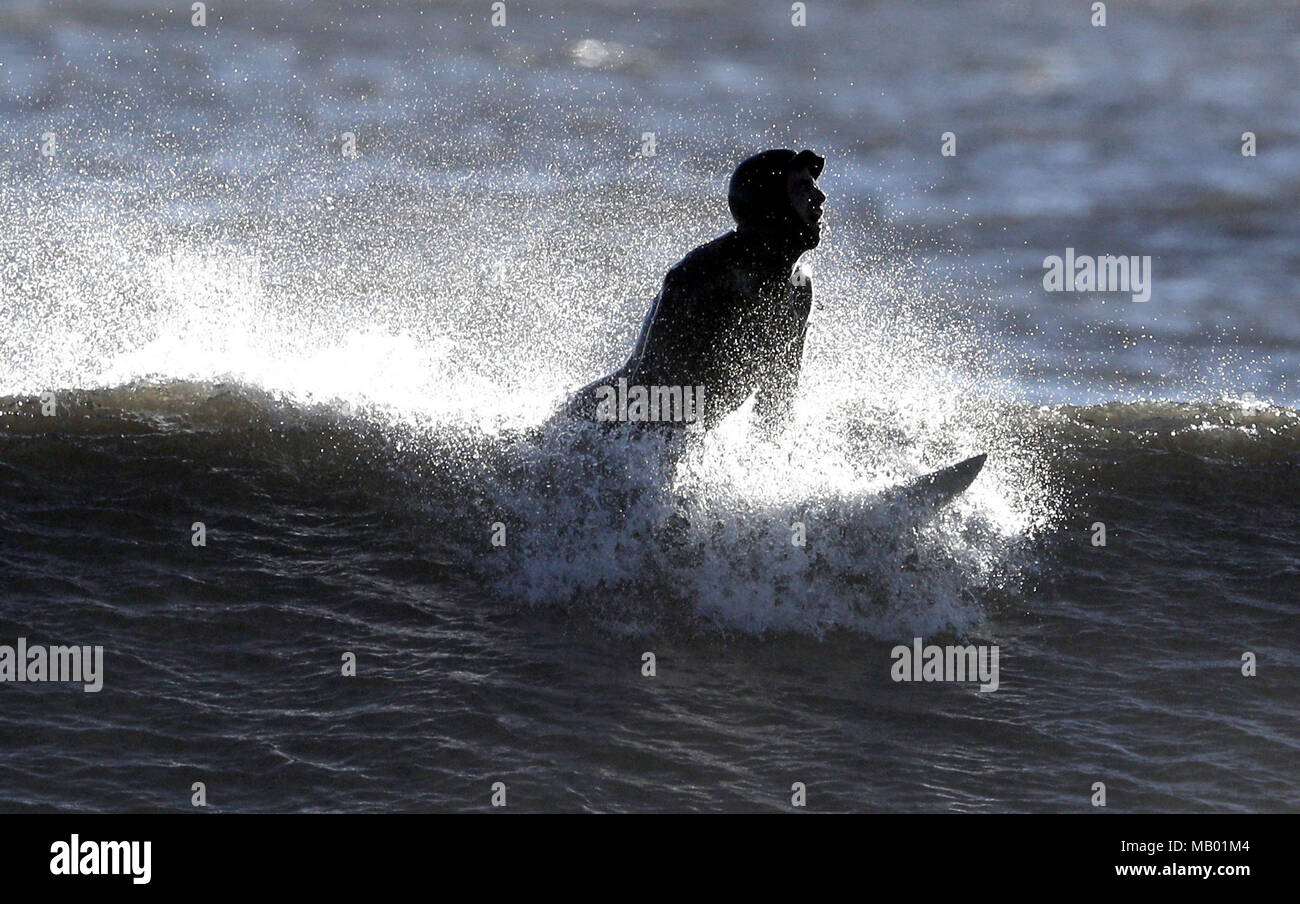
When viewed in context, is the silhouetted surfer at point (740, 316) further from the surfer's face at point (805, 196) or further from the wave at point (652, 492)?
the wave at point (652, 492)

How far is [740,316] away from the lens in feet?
28.8

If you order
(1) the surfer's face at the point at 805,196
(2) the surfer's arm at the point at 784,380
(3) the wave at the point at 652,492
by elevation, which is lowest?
(3) the wave at the point at 652,492

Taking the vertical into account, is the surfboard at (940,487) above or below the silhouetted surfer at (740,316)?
below

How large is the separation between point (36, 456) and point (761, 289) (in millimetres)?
6197

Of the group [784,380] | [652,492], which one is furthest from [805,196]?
[652,492]

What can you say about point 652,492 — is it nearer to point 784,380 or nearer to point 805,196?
point 784,380

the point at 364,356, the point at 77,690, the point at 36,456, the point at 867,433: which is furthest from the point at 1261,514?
the point at 36,456

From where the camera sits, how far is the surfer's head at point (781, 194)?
8.38 meters

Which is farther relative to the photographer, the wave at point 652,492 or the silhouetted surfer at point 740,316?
the wave at point 652,492

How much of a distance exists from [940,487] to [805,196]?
233cm

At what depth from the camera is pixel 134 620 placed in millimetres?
8156

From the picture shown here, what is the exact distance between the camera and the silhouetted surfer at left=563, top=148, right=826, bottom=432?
845cm

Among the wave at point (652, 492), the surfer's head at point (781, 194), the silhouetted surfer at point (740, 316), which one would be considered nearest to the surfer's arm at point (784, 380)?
the silhouetted surfer at point (740, 316)
